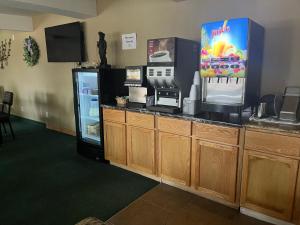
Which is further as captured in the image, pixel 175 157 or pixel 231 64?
pixel 175 157

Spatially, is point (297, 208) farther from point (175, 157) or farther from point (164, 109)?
point (164, 109)

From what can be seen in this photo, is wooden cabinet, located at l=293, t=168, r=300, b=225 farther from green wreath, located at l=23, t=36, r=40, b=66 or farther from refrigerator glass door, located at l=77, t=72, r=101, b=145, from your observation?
green wreath, located at l=23, t=36, r=40, b=66

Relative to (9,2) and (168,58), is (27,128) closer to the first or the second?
(9,2)

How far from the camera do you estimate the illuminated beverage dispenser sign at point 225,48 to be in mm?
2025

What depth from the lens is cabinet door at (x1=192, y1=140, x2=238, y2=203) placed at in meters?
2.21

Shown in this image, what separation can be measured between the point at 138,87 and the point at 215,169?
133 cm

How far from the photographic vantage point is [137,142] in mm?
2895

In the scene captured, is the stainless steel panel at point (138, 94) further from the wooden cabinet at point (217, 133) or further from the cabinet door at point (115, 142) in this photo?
the wooden cabinet at point (217, 133)

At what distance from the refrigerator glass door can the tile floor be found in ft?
4.42

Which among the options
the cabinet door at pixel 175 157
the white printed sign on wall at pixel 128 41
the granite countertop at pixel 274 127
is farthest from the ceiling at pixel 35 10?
the granite countertop at pixel 274 127

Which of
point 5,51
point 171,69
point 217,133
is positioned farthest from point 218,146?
point 5,51

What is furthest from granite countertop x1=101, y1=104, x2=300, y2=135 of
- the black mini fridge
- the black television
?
the black television

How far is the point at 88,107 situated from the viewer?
3732 mm

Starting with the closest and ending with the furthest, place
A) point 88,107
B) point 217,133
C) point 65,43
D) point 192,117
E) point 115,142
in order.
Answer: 1. point 217,133
2. point 192,117
3. point 115,142
4. point 88,107
5. point 65,43
